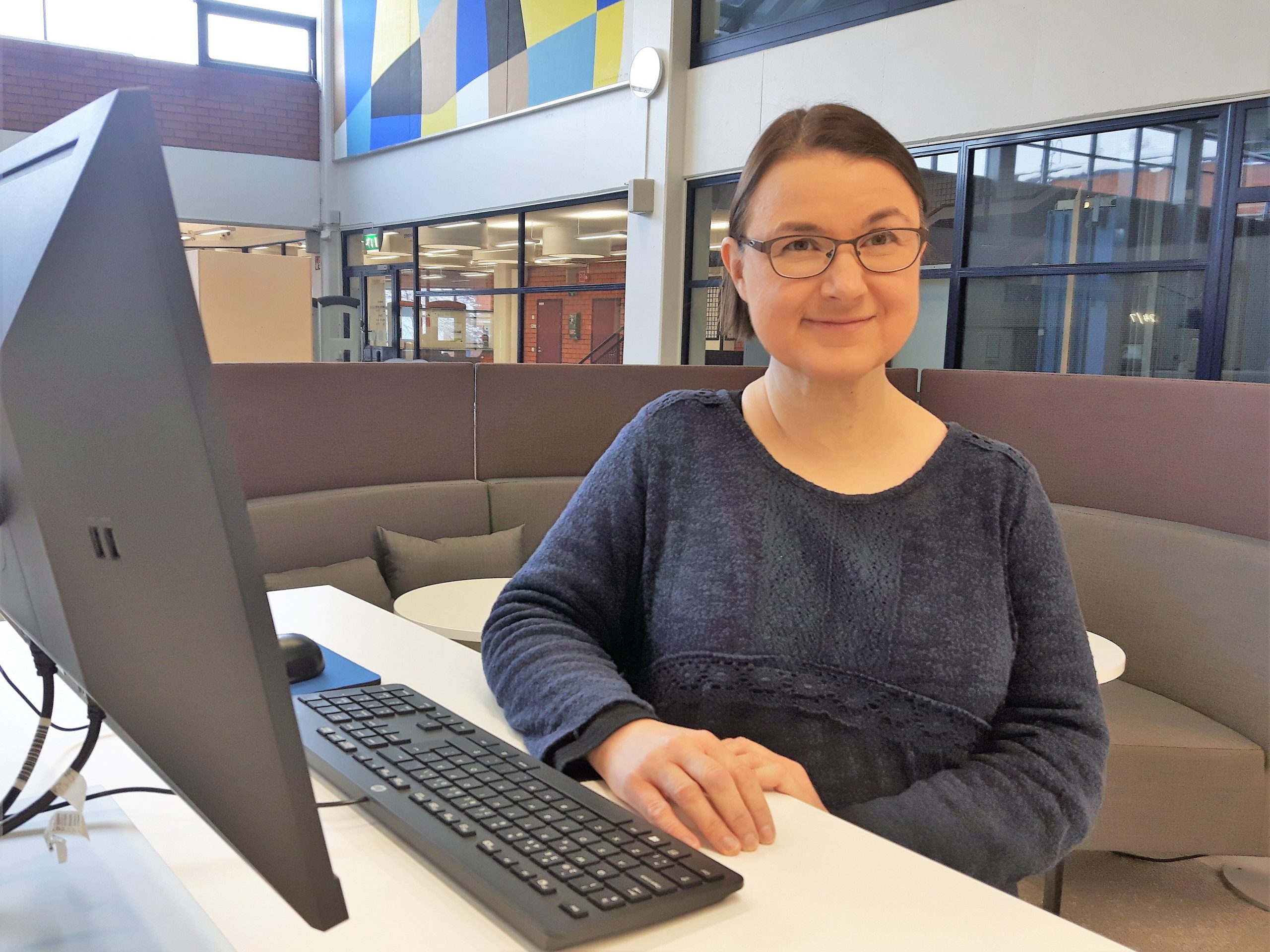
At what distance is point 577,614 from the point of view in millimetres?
1268

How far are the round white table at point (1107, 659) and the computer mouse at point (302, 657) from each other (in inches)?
73.6

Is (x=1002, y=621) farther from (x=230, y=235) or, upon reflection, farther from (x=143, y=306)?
(x=230, y=235)

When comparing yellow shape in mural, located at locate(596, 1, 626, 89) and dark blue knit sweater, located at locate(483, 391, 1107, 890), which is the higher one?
yellow shape in mural, located at locate(596, 1, 626, 89)

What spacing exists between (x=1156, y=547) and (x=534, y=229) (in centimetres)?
713

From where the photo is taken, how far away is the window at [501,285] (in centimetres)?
861

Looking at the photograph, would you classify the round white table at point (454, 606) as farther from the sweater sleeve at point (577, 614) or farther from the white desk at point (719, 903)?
the white desk at point (719, 903)

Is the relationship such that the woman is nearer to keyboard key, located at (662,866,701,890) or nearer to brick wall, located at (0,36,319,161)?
keyboard key, located at (662,866,701,890)

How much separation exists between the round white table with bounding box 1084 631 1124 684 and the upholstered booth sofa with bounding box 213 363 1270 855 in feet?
0.81

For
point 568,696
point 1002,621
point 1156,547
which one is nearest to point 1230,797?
point 1156,547

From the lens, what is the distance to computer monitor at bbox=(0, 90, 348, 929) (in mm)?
428

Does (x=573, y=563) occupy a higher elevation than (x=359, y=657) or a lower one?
higher

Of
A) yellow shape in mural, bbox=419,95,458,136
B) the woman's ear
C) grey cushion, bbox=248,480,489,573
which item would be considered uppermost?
yellow shape in mural, bbox=419,95,458,136

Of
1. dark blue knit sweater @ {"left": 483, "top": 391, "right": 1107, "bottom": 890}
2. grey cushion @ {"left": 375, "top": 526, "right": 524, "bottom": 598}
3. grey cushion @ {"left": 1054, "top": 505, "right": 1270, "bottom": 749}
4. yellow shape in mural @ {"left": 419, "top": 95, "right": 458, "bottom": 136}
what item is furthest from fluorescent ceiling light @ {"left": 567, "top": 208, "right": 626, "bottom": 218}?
dark blue knit sweater @ {"left": 483, "top": 391, "right": 1107, "bottom": 890}

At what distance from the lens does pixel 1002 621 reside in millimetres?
1157
